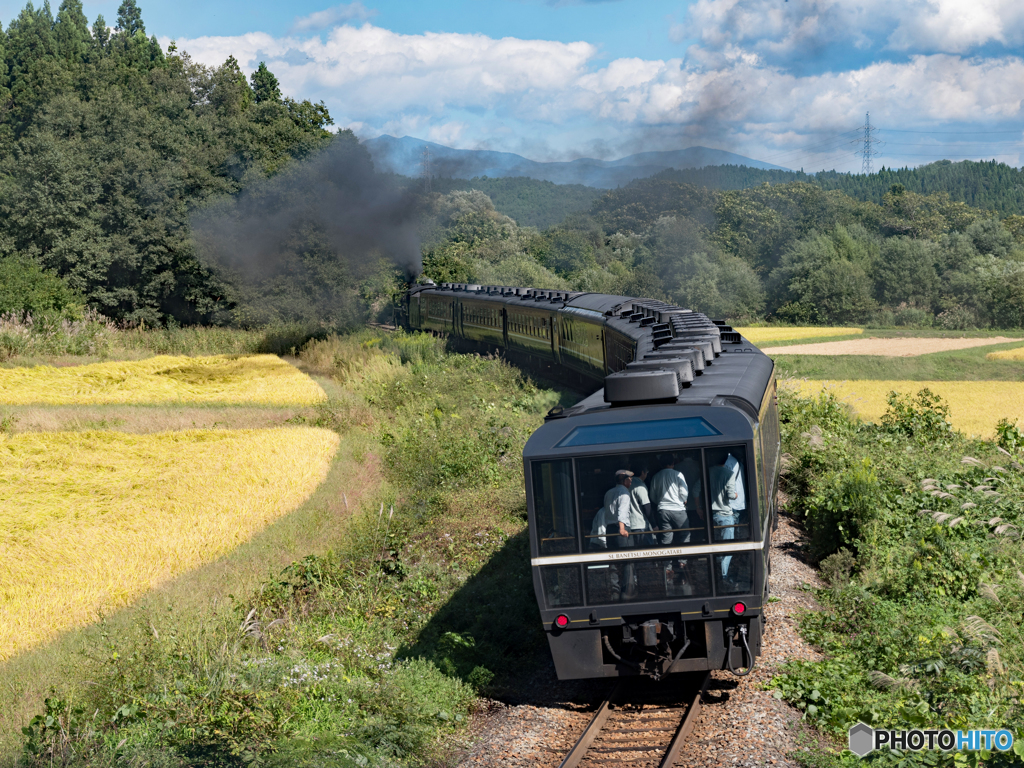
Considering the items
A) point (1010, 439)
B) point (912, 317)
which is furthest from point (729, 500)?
point (912, 317)

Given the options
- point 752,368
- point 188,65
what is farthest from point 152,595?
point 188,65

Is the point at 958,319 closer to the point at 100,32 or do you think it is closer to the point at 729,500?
the point at 729,500

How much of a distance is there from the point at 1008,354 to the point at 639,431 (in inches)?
1517

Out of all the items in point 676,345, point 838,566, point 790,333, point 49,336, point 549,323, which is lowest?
point 790,333

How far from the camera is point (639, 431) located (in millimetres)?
7488

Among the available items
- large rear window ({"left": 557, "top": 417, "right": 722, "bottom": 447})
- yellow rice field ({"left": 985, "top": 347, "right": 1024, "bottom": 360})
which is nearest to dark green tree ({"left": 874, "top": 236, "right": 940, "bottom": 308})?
yellow rice field ({"left": 985, "top": 347, "right": 1024, "bottom": 360})

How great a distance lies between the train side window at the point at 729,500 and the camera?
726 centimetres

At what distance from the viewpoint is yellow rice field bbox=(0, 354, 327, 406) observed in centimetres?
2391

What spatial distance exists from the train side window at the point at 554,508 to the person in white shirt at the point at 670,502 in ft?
2.34

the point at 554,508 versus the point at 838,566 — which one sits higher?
the point at 554,508

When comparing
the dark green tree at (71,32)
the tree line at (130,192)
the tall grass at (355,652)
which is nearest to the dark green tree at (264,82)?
the dark green tree at (71,32)

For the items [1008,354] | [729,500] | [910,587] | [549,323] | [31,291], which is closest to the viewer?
[729,500]

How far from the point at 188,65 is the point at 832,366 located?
48.0m

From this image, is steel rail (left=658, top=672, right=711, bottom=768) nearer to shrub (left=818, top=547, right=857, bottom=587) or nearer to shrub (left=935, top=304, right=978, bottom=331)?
shrub (left=818, top=547, right=857, bottom=587)
